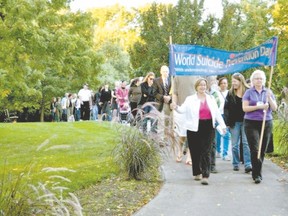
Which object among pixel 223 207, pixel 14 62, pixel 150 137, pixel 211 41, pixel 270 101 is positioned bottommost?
pixel 223 207

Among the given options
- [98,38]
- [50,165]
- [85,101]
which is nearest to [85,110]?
[85,101]

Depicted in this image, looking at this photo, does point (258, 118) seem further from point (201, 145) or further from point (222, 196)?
point (222, 196)

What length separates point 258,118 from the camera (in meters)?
9.10

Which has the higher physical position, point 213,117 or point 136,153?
point 213,117

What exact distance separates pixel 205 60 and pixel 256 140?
2.51 m

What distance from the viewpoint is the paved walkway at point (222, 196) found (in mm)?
7109

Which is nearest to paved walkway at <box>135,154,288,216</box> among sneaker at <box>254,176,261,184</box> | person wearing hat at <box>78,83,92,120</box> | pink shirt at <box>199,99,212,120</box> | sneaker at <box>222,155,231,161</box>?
sneaker at <box>254,176,261,184</box>

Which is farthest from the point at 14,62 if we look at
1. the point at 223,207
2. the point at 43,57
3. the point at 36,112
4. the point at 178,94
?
the point at 36,112

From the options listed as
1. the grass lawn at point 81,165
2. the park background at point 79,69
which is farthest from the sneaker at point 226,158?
the grass lawn at point 81,165

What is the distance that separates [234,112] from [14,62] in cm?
791

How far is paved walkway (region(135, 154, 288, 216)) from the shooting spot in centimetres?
711

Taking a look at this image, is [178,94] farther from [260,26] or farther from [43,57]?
[260,26]

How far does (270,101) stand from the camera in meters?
9.07

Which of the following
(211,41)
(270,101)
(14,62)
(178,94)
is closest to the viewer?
(270,101)
